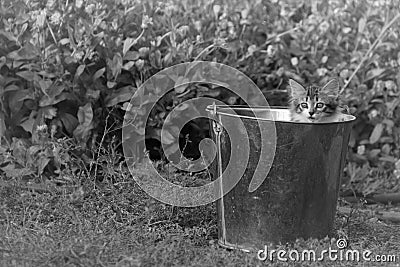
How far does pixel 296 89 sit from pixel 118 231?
1057 mm

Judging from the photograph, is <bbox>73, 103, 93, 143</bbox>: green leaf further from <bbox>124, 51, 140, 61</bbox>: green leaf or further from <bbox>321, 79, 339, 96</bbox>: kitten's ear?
<bbox>321, 79, 339, 96</bbox>: kitten's ear

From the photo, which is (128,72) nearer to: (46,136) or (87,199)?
(46,136)

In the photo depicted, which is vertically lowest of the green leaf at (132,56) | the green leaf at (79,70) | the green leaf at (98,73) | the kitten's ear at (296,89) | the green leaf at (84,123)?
the green leaf at (84,123)

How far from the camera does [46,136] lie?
3.93 metres

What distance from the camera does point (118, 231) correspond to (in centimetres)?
311

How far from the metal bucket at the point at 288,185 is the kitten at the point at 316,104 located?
0.12 m

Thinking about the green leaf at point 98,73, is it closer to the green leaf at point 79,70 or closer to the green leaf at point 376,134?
the green leaf at point 79,70

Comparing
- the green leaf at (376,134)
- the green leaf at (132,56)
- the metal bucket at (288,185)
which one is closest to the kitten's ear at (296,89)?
the metal bucket at (288,185)

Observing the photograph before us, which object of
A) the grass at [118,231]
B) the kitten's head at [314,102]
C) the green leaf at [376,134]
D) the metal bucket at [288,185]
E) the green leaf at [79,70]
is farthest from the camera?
the green leaf at [376,134]

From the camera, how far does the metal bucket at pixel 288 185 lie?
10.2 ft

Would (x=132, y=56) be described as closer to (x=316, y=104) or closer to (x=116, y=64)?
(x=116, y=64)

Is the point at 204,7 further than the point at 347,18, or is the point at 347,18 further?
the point at 347,18

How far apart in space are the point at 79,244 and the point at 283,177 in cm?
93

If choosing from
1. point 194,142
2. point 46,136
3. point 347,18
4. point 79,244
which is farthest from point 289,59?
point 79,244
